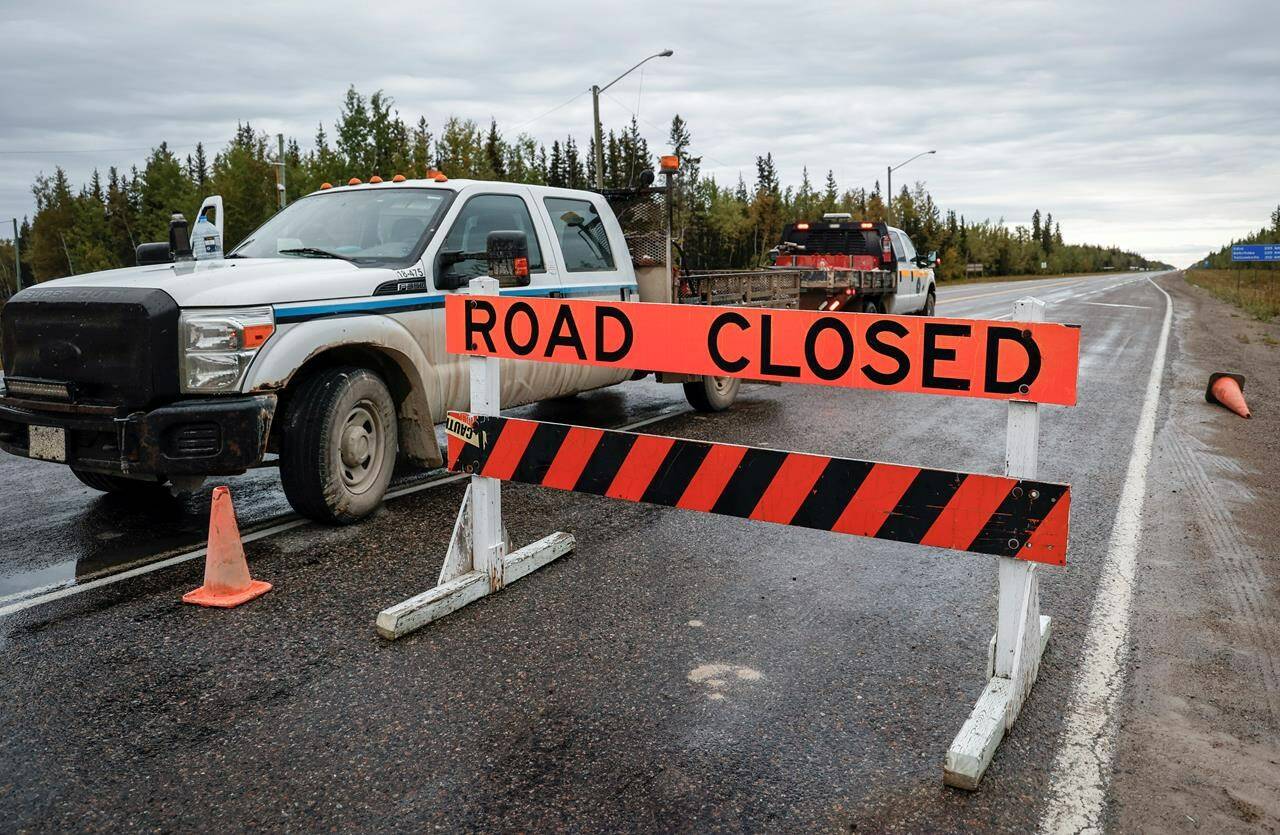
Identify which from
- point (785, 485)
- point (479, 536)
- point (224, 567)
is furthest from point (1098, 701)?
point (224, 567)

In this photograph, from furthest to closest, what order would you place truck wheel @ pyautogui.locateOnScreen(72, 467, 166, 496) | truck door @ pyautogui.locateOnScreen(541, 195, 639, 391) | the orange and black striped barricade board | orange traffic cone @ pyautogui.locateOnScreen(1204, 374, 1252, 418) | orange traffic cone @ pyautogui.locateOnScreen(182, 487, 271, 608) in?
orange traffic cone @ pyautogui.locateOnScreen(1204, 374, 1252, 418), truck door @ pyautogui.locateOnScreen(541, 195, 639, 391), truck wheel @ pyautogui.locateOnScreen(72, 467, 166, 496), orange traffic cone @ pyautogui.locateOnScreen(182, 487, 271, 608), the orange and black striped barricade board

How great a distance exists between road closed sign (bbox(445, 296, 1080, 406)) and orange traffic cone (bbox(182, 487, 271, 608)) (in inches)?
54.7

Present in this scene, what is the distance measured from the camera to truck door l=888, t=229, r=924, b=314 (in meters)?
20.3

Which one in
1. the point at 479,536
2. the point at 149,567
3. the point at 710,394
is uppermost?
the point at 710,394

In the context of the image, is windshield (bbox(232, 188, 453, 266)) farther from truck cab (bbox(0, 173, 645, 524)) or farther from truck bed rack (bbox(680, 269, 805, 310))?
truck bed rack (bbox(680, 269, 805, 310))

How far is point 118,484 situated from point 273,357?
6.17 ft

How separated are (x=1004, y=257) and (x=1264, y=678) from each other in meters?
135

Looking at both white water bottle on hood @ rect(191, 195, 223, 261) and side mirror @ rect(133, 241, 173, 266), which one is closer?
white water bottle on hood @ rect(191, 195, 223, 261)

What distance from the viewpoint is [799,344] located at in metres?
→ 3.73

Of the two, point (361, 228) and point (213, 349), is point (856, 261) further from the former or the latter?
point (213, 349)

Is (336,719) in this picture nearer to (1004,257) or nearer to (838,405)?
(838,405)

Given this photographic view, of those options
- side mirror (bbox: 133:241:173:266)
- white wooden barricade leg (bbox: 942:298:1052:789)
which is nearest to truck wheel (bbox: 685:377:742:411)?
side mirror (bbox: 133:241:173:266)

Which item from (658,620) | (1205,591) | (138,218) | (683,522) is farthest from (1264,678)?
(138,218)

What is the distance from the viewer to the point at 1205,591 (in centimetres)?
492
